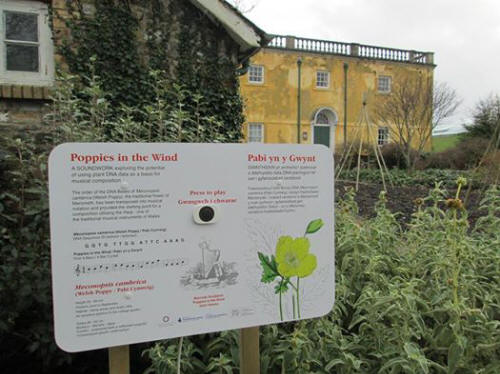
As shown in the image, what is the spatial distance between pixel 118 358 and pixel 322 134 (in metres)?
26.5

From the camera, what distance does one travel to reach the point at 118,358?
65.5 inches

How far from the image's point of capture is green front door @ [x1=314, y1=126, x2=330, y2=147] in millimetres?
27062

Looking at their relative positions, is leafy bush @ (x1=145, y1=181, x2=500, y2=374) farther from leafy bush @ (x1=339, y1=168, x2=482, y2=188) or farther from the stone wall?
leafy bush @ (x1=339, y1=168, x2=482, y2=188)

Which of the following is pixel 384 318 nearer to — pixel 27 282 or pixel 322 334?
pixel 322 334

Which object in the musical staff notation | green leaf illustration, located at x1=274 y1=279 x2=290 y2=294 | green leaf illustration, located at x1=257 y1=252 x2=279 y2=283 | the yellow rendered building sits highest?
the yellow rendered building

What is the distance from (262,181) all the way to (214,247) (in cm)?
35

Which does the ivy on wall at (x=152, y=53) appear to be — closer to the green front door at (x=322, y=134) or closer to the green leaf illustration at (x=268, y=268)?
the green leaf illustration at (x=268, y=268)

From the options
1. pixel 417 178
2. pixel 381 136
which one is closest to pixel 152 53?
pixel 417 178

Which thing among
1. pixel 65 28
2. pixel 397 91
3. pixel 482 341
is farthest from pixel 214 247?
pixel 397 91

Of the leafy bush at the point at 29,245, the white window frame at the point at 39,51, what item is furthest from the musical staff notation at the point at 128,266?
the white window frame at the point at 39,51

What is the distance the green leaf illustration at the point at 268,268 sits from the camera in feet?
5.84

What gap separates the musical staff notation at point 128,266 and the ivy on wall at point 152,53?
16.8 feet

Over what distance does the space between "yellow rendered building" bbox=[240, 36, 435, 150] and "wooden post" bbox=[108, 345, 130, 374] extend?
2347 centimetres

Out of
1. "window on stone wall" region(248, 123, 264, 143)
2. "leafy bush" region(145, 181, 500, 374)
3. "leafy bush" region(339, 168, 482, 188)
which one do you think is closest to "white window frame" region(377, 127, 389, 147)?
"window on stone wall" region(248, 123, 264, 143)
